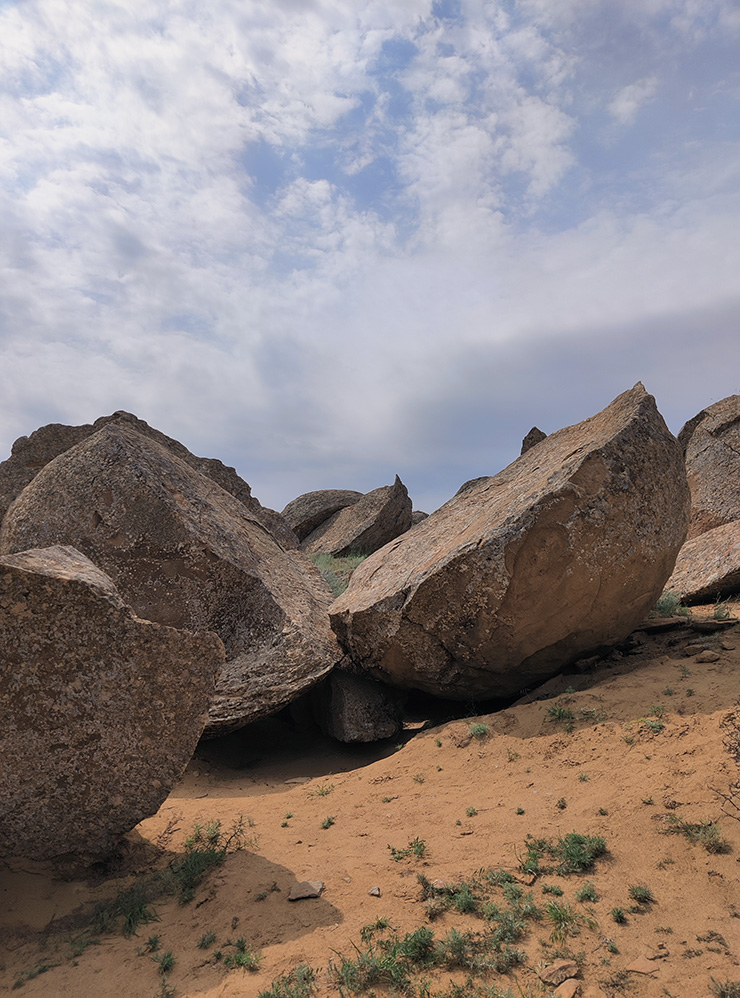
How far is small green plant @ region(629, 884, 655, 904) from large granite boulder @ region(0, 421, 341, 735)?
12.2 feet

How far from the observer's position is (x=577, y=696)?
5867 mm

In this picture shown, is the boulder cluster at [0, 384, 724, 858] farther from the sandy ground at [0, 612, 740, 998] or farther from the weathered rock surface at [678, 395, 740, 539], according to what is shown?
the weathered rock surface at [678, 395, 740, 539]

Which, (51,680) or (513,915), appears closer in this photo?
(513,915)

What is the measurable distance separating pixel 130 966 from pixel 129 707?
4.26 feet

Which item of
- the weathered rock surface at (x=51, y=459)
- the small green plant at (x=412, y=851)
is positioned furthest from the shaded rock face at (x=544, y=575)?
the weathered rock surface at (x=51, y=459)

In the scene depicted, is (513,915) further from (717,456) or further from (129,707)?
(717,456)

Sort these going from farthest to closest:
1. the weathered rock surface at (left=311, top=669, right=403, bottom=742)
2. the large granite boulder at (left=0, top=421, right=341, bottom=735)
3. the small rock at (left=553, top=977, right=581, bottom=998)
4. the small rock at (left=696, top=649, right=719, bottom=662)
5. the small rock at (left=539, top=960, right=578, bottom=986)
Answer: the weathered rock surface at (left=311, top=669, right=403, bottom=742), the large granite boulder at (left=0, top=421, right=341, bottom=735), the small rock at (left=696, top=649, right=719, bottom=662), the small rock at (left=539, top=960, right=578, bottom=986), the small rock at (left=553, top=977, right=581, bottom=998)

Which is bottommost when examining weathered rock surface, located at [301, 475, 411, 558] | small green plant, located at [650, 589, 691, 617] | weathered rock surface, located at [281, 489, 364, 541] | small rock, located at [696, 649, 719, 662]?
small rock, located at [696, 649, 719, 662]

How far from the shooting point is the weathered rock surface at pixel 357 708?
6809 millimetres

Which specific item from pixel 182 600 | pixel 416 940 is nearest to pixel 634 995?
pixel 416 940

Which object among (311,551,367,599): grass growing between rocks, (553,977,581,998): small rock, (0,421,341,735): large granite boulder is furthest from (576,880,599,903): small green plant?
(311,551,367,599): grass growing between rocks

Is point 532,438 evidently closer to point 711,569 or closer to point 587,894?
point 711,569

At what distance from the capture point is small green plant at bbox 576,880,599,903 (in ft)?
11.0

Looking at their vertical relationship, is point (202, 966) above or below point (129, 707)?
below
